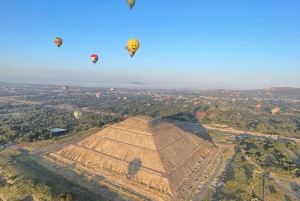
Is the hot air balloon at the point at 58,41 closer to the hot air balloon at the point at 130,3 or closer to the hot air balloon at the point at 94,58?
the hot air balloon at the point at 94,58

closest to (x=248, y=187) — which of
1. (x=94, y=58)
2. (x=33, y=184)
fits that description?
(x=33, y=184)

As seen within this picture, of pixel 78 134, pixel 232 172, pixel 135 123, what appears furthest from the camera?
pixel 78 134

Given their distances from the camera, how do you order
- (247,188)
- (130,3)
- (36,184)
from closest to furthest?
1. (36,184)
2. (247,188)
3. (130,3)

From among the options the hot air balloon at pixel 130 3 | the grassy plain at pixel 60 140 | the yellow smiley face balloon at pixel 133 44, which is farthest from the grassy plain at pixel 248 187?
the grassy plain at pixel 60 140

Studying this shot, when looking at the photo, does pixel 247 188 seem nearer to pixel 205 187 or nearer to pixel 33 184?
pixel 205 187

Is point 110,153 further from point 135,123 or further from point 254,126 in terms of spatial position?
point 254,126

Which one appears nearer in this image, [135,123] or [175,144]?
[175,144]

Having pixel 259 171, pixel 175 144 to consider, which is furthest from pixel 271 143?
pixel 175 144

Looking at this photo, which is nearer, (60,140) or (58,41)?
(58,41)

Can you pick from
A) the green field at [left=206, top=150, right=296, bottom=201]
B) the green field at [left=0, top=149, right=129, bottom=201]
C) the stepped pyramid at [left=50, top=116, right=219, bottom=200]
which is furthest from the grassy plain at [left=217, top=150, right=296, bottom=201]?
the green field at [left=0, top=149, right=129, bottom=201]
